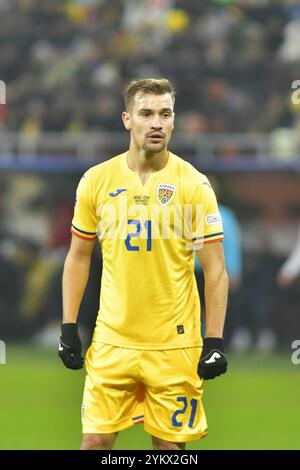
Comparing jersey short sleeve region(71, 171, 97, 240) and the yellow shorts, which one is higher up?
jersey short sleeve region(71, 171, 97, 240)

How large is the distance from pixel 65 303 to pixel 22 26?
13129 millimetres

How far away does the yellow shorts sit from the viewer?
5.88 metres

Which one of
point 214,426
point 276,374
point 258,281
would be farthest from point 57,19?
point 214,426

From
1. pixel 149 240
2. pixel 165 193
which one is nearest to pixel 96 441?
pixel 149 240

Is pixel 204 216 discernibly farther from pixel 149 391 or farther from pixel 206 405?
pixel 206 405

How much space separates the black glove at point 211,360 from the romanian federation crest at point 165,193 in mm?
748

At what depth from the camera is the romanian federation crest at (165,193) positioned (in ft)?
19.3

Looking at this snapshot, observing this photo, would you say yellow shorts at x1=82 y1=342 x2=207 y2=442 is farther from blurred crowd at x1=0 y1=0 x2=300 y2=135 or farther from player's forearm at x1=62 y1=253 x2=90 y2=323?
blurred crowd at x1=0 y1=0 x2=300 y2=135

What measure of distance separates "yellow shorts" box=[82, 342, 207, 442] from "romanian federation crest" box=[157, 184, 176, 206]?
2.56ft

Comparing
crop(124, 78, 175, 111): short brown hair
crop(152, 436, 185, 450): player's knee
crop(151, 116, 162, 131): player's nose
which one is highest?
crop(124, 78, 175, 111): short brown hair

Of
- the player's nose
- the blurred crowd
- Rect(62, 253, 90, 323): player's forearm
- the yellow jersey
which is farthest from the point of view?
the blurred crowd

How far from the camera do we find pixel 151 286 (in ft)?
19.4

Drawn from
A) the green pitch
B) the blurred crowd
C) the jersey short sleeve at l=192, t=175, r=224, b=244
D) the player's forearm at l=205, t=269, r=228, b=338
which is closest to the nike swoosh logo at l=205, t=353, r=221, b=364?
the player's forearm at l=205, t=269, r=228, b=338

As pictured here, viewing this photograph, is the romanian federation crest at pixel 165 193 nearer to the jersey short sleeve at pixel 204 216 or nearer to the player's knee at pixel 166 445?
the jersey short sleeve at pixel 204 216
